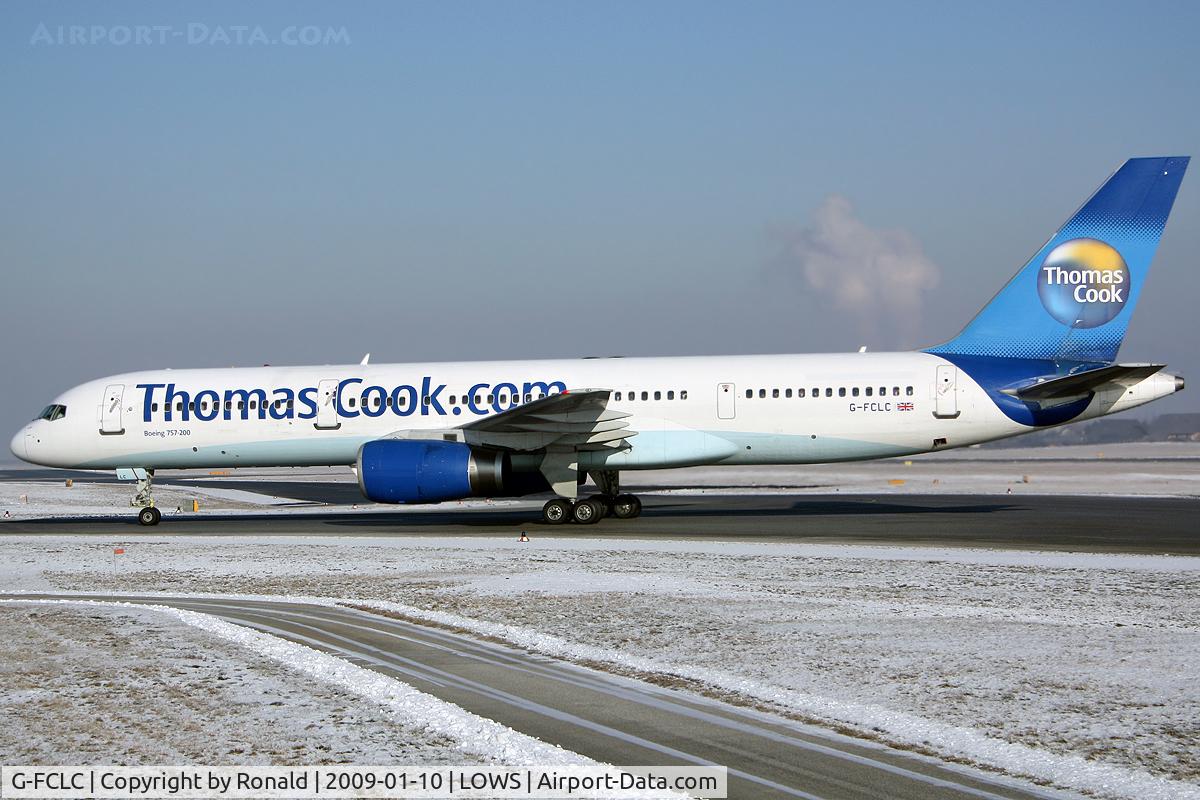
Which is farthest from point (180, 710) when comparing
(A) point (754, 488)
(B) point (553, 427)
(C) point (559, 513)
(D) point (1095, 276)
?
(A) point (754, 488)

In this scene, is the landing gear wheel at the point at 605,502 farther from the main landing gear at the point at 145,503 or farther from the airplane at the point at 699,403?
the main landing gear at the point at 145,503

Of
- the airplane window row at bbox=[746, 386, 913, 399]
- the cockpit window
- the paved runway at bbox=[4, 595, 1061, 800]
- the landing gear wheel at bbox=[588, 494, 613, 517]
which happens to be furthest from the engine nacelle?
the paved runway at bbox=[4, 595, 1061, 800]

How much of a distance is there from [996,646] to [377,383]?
17741mm

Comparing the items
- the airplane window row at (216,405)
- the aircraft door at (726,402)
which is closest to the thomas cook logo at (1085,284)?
the aircraft door at (726,402)

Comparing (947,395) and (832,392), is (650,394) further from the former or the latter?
(947,395)

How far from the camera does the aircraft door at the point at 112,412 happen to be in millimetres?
25328

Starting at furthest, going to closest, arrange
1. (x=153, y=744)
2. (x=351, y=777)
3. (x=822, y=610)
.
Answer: (x=822, y=610), (x=153, y=744), (x=351, y=777)

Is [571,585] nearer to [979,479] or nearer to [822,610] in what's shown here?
[822,610]

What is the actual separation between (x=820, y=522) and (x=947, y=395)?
3689mm

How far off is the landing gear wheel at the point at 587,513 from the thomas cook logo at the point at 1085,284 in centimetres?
1007

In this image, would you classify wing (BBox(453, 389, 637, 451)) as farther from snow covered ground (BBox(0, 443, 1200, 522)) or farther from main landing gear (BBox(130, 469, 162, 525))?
main landing gear (BBox(130, 469, 162, 525))

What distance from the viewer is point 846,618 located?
421 inches

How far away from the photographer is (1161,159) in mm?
22391

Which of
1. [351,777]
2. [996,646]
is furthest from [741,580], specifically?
[351,777]
